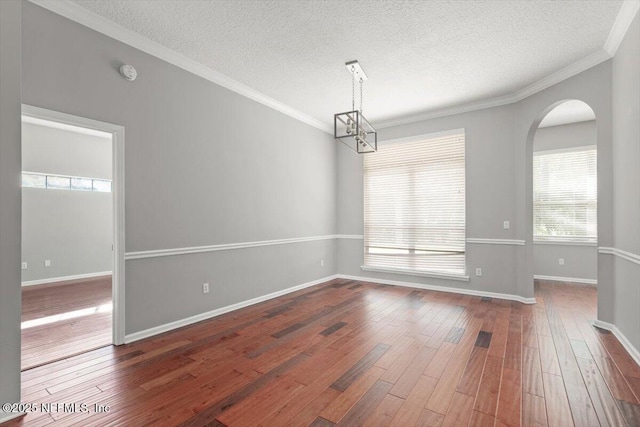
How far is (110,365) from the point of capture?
256 centimetres

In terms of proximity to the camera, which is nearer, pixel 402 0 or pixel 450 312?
pixel 402 0

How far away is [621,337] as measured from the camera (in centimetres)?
303

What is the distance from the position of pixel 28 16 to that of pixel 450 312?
5.22m

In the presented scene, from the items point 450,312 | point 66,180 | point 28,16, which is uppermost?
point 28,16

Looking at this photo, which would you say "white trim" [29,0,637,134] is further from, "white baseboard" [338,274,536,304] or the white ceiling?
"white baseboard" [338,274,536,304]

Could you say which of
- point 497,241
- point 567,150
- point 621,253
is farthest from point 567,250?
point 621,253

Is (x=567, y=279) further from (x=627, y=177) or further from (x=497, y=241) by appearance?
(x=627, y=177)

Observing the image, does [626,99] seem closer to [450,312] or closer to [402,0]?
[402,0]

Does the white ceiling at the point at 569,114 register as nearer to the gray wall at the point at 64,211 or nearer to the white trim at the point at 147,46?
the white trim at the point at 147,46

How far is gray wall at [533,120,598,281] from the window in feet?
31.1

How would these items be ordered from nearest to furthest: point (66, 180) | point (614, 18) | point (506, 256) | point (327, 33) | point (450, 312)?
point (614, 18)
point (327, 33)
point (450, 312)
point (506, 256)
point (66, 180)

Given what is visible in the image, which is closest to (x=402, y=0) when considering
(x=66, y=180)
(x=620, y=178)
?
(x=620, y=178)

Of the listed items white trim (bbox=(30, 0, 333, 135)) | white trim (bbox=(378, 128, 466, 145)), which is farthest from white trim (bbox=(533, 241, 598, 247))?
white trim (bbox=(30, 0, 333, 135))

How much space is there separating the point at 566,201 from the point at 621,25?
3962 millimetres
